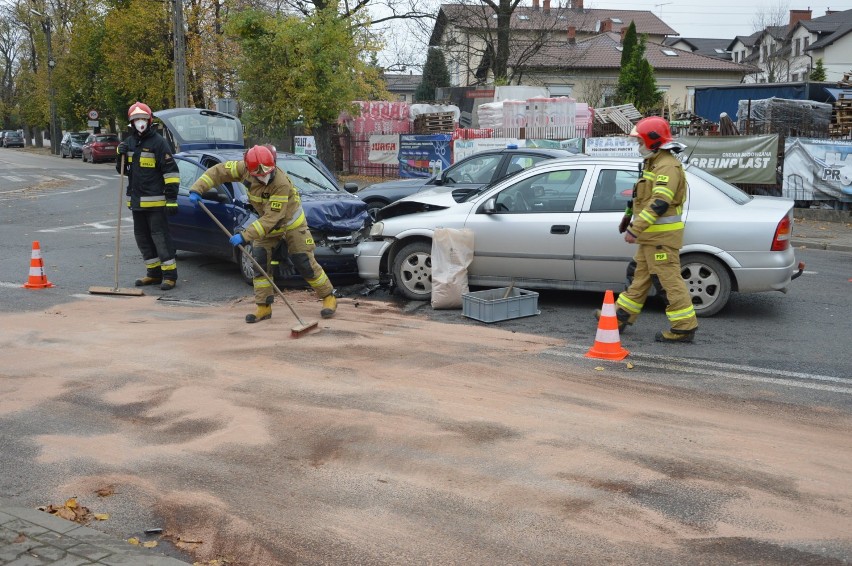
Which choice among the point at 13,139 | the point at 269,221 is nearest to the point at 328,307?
the point at 269,221

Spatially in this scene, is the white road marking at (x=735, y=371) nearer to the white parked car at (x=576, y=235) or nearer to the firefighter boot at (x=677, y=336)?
the firefighter boot at (x=677, y=336)

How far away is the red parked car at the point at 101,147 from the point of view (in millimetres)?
45406

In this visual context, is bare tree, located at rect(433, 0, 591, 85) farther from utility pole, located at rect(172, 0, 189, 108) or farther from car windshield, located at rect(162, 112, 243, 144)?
car windshield, located at rect(162, 112, 243, 144)

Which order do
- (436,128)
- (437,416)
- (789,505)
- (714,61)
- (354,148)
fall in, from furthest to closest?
(714,61) < (354,148) < (436,128) < (437,416) < (789,505)

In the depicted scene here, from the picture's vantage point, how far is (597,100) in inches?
2021

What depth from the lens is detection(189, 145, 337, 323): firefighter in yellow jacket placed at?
8.73m

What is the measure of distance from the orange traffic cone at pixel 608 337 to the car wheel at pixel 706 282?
1622 millimetres

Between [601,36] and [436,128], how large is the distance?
114 feet

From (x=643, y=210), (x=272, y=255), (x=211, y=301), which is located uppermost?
(x=643, y=210)

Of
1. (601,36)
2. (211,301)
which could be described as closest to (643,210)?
(211,301)

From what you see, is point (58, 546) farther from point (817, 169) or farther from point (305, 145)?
point (305, 145)

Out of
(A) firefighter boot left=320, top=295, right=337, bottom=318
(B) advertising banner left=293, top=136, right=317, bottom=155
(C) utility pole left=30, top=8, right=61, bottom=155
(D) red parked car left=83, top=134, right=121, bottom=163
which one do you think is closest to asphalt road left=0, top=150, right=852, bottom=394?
(A) firefighter boot left=320, top=295, right=337, bottom=318

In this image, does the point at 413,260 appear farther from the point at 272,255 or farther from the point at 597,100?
the point at 597,100

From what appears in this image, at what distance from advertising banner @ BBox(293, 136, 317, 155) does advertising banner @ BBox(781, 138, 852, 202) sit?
1523cm
